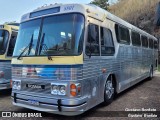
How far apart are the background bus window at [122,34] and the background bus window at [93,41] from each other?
6.55 feet

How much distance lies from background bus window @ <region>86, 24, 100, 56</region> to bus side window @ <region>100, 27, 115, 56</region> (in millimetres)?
358

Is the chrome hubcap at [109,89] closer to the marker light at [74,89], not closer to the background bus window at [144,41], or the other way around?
the marker light at [74,89]

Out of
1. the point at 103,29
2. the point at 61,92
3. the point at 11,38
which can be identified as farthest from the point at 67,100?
the point at 11,38

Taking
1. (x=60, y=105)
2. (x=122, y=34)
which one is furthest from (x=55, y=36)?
(x=122, y=34)

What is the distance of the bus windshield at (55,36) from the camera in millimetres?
5859

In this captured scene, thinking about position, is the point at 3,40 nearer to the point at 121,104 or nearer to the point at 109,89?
the point at 109,89

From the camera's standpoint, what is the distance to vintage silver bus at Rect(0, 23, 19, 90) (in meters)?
9.02

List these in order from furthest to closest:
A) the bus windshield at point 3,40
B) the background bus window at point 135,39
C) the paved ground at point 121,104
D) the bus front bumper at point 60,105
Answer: the background bus window at point 135,39 → the bus windshield at point 3,40 → the paved ground at point 121,104 → the bus front bumper at point 60,105

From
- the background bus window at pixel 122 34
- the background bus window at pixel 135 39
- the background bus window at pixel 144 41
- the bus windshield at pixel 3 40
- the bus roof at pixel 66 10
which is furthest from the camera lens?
the background bus window at pixel 144 41

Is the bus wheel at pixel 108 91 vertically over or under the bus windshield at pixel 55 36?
under

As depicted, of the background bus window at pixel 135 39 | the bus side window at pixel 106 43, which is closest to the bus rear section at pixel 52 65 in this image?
the bus side window at pixel 106 43

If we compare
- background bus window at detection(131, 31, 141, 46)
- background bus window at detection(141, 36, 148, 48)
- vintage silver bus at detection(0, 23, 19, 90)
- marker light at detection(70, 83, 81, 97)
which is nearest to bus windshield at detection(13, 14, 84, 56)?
marker light at detection(70, 83, 81, 97)

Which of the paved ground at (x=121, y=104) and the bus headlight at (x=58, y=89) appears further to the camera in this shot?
the paved ground at (x=121, y=104)

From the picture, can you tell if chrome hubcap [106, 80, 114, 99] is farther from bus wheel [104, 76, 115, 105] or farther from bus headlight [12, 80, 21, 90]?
bus headlight [12, 80, 21, 90]
